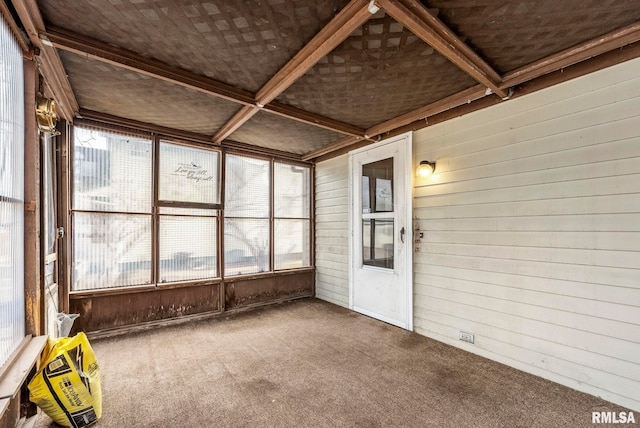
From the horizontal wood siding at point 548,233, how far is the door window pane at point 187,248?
2999mm

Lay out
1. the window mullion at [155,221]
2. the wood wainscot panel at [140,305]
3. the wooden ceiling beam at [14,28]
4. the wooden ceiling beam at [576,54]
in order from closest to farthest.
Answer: the wooden ceiling beam at [14,28], the wooden ceiling beam at [576,54], the wood wainscot panel at [140,305], the window mullion at [155,221]

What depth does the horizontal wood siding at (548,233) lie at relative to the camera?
2.07 metres

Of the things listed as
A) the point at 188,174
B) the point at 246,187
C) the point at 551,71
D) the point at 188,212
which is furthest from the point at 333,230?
the point at 551,71

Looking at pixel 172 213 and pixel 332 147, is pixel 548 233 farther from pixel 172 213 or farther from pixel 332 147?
pixel 172 213

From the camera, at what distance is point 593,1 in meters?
1.65

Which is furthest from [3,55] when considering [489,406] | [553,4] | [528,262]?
[528,262]

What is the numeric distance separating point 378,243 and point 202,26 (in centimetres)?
314

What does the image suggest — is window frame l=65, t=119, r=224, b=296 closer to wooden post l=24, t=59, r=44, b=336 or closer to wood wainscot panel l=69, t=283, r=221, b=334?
wood wainscot panel l=69, t=283, r=221, b=334

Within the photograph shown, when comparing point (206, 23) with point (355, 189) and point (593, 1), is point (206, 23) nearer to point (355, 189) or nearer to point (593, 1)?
point (593, 1)

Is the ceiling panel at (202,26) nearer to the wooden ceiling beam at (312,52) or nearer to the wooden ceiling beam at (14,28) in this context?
the wooden ceiling beam at (312,52)

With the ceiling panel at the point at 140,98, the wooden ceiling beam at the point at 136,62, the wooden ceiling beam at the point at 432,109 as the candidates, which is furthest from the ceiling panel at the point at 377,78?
the ceiling panel at the point at 140,98

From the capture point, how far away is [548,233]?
7.99 ft

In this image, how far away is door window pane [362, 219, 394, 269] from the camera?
3820 millimetres

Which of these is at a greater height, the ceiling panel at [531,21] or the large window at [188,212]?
the ceiling panel at [531,21]
